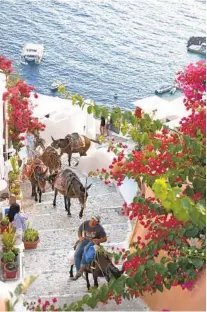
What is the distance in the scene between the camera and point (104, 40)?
247 ft

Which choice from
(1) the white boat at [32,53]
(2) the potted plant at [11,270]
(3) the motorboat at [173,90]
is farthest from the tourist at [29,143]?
(1) the white boat at [32,53]

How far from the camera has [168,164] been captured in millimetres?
11938

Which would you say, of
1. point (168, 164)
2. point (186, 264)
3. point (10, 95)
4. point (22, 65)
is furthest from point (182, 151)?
point (22, 65)

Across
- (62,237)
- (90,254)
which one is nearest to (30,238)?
(62,237)

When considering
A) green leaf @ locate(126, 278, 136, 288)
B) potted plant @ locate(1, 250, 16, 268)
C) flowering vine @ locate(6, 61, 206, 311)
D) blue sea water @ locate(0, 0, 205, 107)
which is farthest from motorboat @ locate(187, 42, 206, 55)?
green leaf @ locate(126, 278, 136, 288)

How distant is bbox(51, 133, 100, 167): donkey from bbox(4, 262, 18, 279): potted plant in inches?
300

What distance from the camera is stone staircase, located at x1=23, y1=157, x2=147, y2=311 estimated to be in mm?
17406

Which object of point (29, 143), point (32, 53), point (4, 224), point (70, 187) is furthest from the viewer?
point (32, 53)

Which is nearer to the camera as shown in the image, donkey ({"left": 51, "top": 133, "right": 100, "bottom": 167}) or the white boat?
donkey ({"left": 51, "top": 133, "right": 100, "bottom": 167})

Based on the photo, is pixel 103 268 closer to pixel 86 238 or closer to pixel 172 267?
pixel 86 238

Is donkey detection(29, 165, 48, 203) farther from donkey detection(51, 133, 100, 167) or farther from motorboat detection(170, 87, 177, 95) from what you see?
motorboat detection(170, 87, 177, 95)

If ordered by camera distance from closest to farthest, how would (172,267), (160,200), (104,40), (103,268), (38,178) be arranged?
(160,200)
(172,267)
(103,268)
(38,178)
(104,40)

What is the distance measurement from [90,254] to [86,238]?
66 centimetres

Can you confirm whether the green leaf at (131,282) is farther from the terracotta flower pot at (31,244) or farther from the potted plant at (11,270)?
the terracotta flower pot at (31,244)
